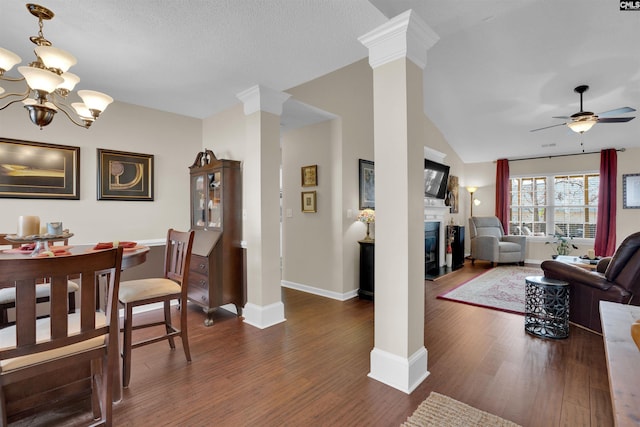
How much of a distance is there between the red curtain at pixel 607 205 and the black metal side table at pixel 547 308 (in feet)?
14.8

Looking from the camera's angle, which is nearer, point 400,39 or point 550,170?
point 400,39

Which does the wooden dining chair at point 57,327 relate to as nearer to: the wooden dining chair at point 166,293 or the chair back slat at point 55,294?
the chair back slat at point 55,294

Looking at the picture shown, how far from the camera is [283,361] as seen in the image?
7.70 ft

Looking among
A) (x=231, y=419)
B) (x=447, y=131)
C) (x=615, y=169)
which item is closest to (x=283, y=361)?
(x=231, y=419)

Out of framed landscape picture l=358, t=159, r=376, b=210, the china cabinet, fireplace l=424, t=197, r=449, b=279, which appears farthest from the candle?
fireplace l=424, t=197, r=449, b=279

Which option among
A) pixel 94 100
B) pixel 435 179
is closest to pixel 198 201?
pixel 94 100

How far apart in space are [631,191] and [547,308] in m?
5.11

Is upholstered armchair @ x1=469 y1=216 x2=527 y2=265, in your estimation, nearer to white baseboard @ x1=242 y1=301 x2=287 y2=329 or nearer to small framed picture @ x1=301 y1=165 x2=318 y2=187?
small framed picture @ x1=301 y1=165 x2=318 y2=187

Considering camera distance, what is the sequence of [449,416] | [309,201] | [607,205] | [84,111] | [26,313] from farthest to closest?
[607,205] → [309,201] → [84,111] → [449,416] → [26,313]

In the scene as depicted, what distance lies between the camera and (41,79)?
1590mm

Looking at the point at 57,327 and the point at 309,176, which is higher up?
the point at 309,176

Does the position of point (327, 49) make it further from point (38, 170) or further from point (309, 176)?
point (38, 170)

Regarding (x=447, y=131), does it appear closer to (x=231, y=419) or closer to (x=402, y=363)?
(x=402, y=363)

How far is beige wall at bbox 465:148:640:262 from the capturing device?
19.3 ft
